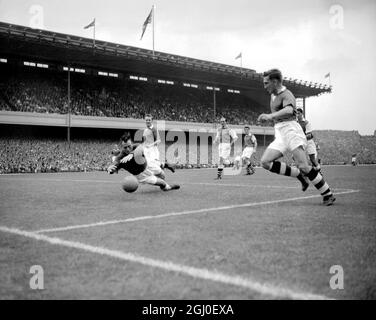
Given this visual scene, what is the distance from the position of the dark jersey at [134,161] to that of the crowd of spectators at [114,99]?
2493 cm

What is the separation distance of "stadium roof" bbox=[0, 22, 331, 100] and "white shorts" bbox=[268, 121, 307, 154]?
26.3 metres

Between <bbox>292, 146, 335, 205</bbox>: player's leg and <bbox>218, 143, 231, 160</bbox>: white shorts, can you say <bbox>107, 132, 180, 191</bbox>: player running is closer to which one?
<bbox>292, 146, 335, 205</bbox>: player's leg

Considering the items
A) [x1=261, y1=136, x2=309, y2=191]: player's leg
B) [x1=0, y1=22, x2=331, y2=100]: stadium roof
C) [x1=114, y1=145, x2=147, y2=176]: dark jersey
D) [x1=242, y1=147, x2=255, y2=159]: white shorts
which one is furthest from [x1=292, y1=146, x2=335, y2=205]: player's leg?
[x1=0, y1=22, x2=331, y2=100]: stadium roof

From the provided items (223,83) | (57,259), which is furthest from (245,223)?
(223,83)

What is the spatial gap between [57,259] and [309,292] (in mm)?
1969

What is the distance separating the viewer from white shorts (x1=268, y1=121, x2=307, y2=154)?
6.53 m

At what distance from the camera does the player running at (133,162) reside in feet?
26.8

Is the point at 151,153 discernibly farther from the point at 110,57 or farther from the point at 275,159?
the point at 110,57

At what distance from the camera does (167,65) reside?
3750 centimetres

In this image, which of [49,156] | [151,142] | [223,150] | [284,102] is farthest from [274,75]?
[49,156]

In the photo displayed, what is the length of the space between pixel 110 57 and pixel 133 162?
27.7 m

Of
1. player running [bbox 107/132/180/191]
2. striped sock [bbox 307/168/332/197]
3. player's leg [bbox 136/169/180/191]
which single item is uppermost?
player running [bbox 107/132/180/191]

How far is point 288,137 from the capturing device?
259 inches
